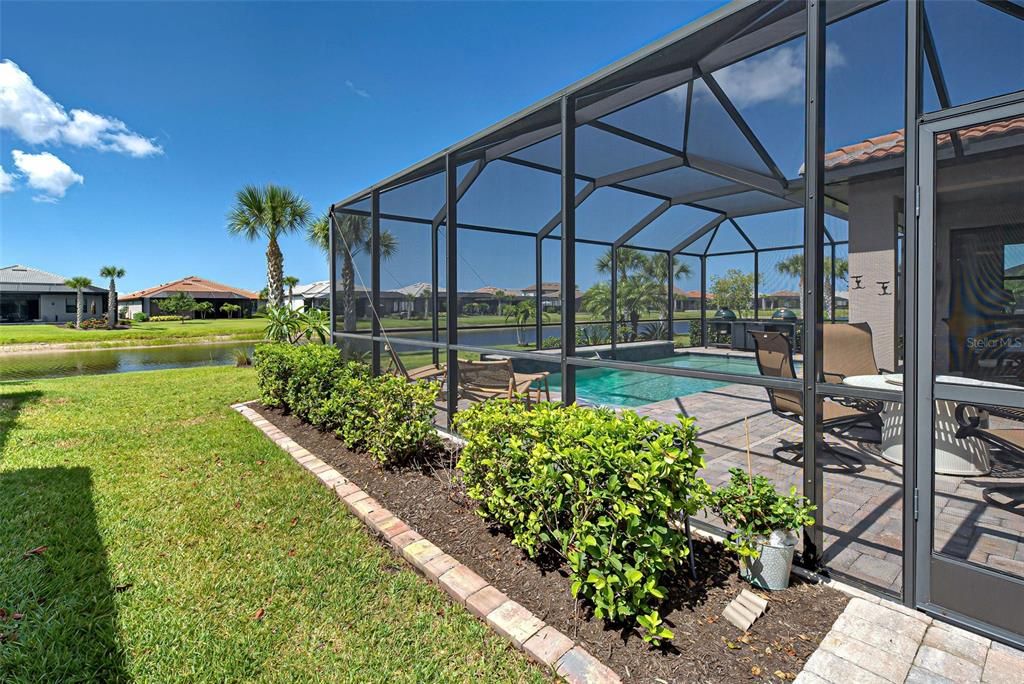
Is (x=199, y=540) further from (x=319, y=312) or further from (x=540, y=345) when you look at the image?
(x=319, y=312)

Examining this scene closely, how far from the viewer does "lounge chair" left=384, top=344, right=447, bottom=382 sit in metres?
4.85

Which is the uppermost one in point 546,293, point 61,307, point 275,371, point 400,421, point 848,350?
point 61,307

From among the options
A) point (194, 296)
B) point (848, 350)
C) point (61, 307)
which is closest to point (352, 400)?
point (848, 350)

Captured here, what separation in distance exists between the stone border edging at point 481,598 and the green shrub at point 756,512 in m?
0.86

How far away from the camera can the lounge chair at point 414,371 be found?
4852 mm

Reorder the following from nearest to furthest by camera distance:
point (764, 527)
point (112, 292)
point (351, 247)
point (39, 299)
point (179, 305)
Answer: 1. point (764, 527)
2. point (351, 247)
3. point (112, 292)
4. point (39, 299)
5. point (179, 305)

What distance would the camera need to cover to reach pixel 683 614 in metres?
1.85

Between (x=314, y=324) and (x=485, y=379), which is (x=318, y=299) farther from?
(x=485, y=379)

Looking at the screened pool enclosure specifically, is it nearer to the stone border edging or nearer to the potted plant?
the potted plant

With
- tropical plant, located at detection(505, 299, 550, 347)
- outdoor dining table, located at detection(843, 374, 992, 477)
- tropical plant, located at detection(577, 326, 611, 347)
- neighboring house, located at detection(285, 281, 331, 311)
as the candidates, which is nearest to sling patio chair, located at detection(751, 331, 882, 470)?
outdoor dining table, located at detection(843, 374, 992, 477)

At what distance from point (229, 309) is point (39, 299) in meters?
11.8

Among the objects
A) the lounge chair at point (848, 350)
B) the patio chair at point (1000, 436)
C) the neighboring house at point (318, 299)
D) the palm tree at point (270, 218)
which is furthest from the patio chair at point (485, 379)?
the palm tree at point (270, 218)

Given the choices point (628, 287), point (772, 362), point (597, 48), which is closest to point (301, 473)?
point (772, 362)

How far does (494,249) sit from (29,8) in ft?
31.2
